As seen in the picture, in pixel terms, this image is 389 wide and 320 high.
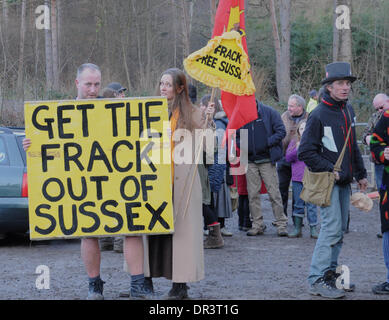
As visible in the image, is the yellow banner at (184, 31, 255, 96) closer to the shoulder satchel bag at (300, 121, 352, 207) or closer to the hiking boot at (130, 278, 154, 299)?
the shoulder satchel bag at (300, 121, 352, 207)

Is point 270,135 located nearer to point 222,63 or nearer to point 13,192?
point 13,192

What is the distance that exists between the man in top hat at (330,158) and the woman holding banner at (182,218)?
40.5 inches

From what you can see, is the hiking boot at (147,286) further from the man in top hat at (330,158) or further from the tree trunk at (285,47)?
the tree trunk at (285,47)

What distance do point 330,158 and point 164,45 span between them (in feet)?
116

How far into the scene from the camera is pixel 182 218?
6.12 m

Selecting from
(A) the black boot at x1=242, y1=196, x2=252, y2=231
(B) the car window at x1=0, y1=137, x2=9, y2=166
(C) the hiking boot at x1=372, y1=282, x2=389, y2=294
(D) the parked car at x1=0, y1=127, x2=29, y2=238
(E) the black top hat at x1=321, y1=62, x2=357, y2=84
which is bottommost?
(C) the hiking boot at x1=372, y1=282, x2=389, y2=294

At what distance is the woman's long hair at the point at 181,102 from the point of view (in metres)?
6.21

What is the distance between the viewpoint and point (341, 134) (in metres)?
6.59

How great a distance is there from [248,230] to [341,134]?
4765mm

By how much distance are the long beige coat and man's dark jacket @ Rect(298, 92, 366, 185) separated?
1.02m

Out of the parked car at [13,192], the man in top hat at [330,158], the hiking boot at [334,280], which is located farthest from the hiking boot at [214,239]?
the man in top hat at [330,158]

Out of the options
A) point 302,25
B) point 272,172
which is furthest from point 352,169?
point 302,25

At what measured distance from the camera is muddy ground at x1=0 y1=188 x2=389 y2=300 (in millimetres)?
6766

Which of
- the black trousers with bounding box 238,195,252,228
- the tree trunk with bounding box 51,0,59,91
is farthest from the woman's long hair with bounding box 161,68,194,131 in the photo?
the tree trunk with bounding box 51,0,59,91
